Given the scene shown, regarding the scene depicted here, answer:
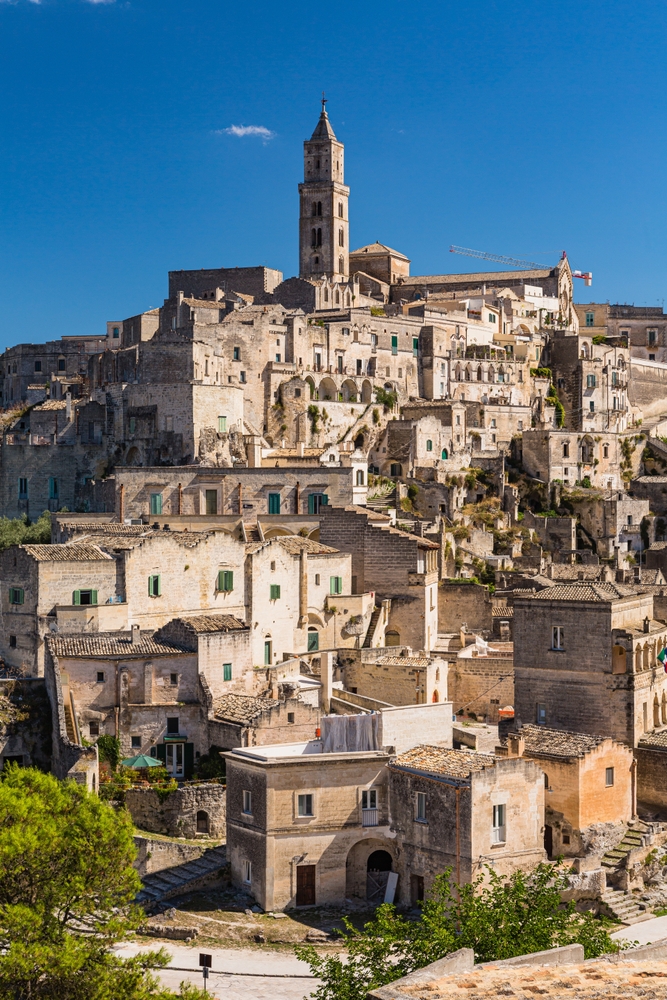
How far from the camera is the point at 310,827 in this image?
3538 centimetres

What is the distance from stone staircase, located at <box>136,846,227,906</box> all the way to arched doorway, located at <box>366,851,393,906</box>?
399 centimetres

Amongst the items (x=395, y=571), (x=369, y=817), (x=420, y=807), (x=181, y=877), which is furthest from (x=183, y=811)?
(x=395, y=571)

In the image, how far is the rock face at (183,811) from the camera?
39281 millimetres

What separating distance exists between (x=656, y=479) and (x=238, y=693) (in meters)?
45.2

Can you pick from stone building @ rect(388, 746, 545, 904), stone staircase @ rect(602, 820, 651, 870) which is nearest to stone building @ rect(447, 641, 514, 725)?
stone staircase @ rect(602, 820, 651, 870)

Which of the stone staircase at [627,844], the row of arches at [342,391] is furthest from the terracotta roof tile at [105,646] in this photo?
the row of arches at [342,391]

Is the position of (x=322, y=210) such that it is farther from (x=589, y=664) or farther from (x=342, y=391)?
(x=589, y=664)

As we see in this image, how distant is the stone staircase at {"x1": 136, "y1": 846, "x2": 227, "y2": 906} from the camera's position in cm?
3584

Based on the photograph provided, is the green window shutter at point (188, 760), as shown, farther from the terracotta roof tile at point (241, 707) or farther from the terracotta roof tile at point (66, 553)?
the terracotta roof tile at point (66, 553)

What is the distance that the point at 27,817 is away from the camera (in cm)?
2803

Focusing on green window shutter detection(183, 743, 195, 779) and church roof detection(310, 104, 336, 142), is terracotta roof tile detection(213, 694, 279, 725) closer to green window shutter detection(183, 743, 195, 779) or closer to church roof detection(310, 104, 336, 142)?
green window shutter detection(183, 743, 195, 779)

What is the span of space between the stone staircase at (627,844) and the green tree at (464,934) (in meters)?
4.36

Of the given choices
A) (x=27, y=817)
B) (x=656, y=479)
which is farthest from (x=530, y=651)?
(x=656, y=479)

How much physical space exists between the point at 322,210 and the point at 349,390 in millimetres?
29143
